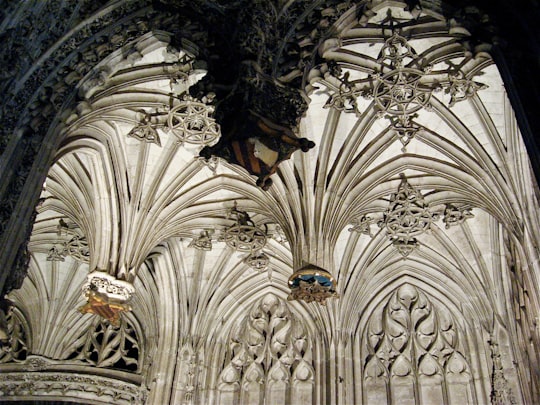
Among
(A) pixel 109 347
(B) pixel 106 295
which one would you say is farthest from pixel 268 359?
(B) pixel 106 295

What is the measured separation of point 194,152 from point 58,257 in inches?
208

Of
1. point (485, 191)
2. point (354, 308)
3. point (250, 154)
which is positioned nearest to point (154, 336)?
point (354, 308)

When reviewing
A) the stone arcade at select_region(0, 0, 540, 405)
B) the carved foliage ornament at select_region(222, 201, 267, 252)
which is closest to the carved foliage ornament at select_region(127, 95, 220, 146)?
the stone arcade at select_region(0, 0, 540, 405)

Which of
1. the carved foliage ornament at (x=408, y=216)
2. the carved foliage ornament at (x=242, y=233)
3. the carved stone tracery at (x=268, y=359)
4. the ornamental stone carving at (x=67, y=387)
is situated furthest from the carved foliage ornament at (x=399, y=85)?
the ornamental stone carving at (x=67, y=387)

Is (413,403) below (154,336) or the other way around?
below

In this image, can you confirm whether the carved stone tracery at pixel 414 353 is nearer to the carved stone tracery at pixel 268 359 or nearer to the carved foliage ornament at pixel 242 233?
the carved stone tracery at pixel 268 359

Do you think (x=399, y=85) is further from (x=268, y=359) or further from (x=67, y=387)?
(x=67, y=387)

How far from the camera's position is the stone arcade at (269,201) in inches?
302

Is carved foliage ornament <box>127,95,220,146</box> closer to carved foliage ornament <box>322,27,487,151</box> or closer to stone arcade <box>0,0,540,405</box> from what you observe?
stone arcade <box>0,0,540,405</box>

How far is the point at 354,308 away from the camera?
49.2 feet

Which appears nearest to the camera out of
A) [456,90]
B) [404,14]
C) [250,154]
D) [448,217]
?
→ [250,154]

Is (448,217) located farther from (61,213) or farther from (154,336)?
(61,213)

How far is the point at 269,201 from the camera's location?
502 inches

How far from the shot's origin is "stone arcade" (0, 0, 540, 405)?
7.67m
